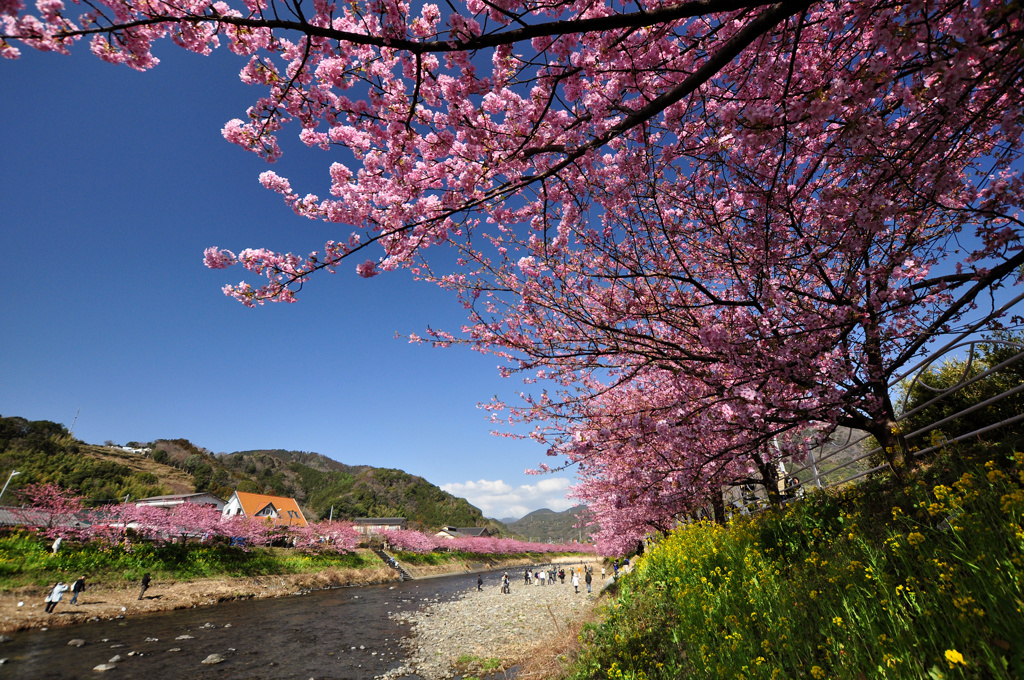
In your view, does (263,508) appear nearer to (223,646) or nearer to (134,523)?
(134,523)

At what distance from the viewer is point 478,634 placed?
55.2 feet

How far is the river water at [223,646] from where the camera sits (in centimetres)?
1198

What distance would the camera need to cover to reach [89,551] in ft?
73.4

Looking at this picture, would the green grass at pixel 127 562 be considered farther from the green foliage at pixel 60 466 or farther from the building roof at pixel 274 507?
the green foliage at pixel 60 466

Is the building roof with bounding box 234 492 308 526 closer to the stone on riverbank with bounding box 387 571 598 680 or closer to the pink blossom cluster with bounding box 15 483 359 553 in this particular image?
the pink blossom cluster with bounding box 15 483 359 553

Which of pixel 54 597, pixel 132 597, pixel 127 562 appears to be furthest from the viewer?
pixel 127 562

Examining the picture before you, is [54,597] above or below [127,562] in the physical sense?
below

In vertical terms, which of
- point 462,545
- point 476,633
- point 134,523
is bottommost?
point 476,633

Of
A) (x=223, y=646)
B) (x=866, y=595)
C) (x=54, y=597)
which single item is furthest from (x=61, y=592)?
(x=866, y=595)

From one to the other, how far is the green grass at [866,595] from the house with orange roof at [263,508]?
54683 millimetres

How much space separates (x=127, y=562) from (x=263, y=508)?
3464 centimetres

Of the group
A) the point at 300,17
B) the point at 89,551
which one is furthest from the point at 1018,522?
the point at 89,551

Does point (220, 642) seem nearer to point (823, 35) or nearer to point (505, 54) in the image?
point (505, 54)

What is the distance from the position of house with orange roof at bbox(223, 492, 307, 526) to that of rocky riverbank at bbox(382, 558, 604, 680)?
35012 mm
